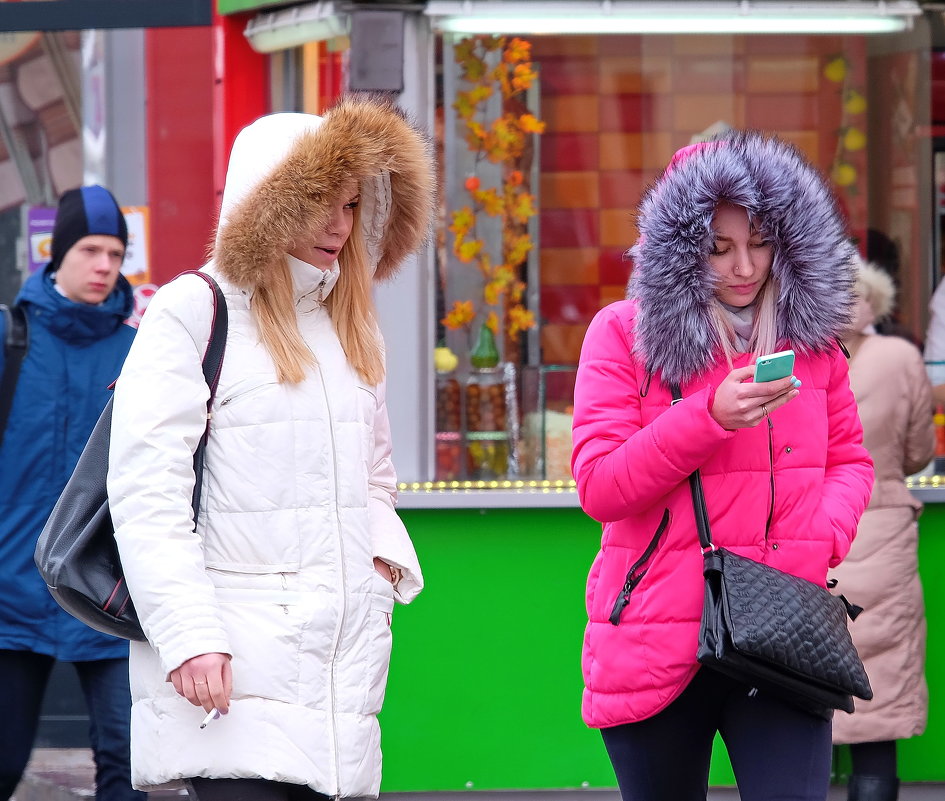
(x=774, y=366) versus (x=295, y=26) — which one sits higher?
(x=295, y=26)

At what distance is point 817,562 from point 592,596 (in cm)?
45

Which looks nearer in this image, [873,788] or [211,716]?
[211,716]

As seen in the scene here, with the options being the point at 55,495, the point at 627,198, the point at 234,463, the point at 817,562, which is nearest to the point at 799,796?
the point at 817,562

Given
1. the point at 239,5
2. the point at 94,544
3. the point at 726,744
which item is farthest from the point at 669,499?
the point at 239,5

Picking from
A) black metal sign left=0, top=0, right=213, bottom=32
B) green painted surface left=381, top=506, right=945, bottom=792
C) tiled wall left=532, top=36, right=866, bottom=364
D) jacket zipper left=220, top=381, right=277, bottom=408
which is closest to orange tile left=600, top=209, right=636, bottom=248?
tiled wall left=532, top=36, right=866, bottom=364

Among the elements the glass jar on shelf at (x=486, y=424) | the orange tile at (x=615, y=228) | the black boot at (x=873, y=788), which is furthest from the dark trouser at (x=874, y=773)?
the orange tile at (x=615, y=228)

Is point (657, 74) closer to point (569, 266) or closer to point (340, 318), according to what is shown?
point (569, 266)

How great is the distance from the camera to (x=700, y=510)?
291cm

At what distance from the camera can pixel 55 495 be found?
4.02 m

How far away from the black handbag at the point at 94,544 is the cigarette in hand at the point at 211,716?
0.66 ft

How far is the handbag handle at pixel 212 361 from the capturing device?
105 inches

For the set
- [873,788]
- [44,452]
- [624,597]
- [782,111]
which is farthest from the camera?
[782,111]

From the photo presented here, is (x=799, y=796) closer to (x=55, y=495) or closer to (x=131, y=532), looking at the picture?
(x=131, y=532)

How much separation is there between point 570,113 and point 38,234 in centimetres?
250
